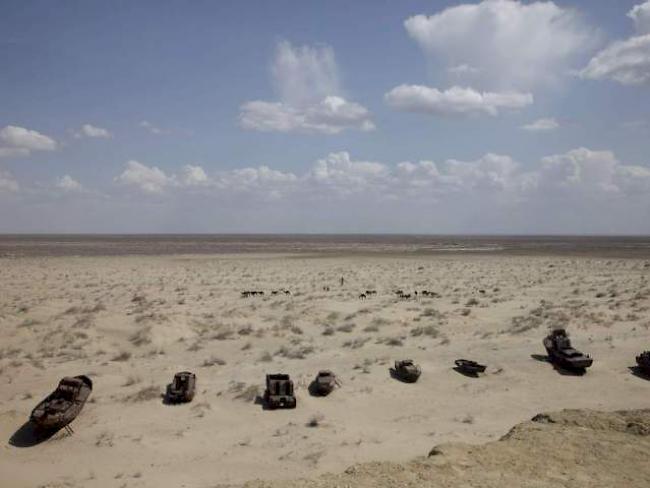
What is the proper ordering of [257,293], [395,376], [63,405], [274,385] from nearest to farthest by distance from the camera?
[63,405] → [274,385] → [395,376] → [257,293]

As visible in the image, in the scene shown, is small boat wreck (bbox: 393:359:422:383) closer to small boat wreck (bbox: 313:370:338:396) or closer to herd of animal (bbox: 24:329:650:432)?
herd of animal (bbox: 24:329:650:432)

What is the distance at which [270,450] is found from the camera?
34.1ft

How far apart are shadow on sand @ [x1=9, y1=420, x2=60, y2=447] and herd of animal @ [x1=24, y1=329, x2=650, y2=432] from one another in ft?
0.37

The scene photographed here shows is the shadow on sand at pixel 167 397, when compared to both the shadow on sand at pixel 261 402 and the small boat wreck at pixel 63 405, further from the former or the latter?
the shadow on sand at pixel 261 402

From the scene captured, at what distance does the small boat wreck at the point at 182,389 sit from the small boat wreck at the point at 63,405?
1.92m

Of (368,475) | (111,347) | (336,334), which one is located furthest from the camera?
(336,334)

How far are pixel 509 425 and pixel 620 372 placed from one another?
5978 millimetres

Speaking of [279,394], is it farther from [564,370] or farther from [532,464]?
[564,370]

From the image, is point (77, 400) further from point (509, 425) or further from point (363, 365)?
point (509, 425)

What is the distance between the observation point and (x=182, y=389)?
12914 millimetres

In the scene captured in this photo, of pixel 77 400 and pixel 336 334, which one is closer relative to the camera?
pixel 77 400

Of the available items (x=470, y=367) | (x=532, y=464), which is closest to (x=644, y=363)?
(x=470, y=367)

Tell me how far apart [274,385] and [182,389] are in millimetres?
2340

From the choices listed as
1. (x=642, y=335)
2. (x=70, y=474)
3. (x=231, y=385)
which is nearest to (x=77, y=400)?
(x=70, y=474)
